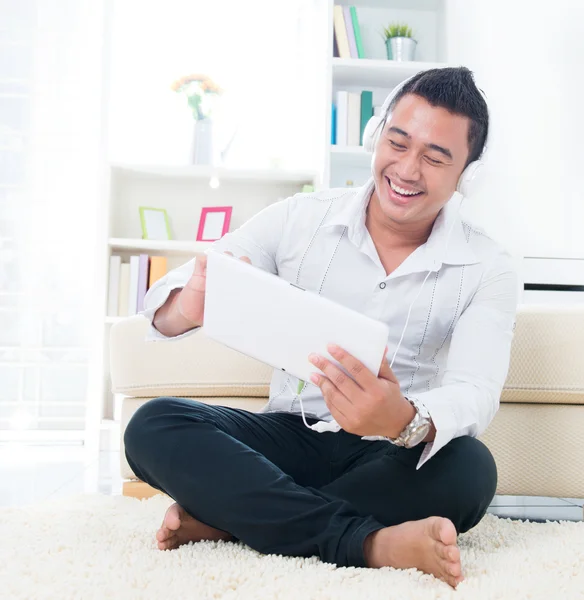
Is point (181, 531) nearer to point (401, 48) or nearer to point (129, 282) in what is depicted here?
point (129, 282)

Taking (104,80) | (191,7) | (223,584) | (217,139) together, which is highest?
(191,7)

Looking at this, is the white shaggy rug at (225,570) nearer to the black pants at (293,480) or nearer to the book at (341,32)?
the black pants at (293,480)

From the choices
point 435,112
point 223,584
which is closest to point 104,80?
point 435,112

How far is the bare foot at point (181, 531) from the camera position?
3.69 feet

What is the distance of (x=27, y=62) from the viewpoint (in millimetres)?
3484

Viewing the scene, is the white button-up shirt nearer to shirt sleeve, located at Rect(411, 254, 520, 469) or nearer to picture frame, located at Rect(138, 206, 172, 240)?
shirt sleeve, located at Rect(411, 254, 520, 469)

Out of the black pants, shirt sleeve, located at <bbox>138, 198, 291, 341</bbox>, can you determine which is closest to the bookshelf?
shirt sleeve, located at <bbox>138, 198, 291, 341</bbox>

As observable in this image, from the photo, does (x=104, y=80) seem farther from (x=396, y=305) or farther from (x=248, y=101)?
(x=396, y=305)

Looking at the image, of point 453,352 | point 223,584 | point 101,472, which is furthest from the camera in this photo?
point 101,472

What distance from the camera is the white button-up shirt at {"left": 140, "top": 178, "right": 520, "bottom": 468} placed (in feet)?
4.06

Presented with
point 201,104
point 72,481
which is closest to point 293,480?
point 72,481

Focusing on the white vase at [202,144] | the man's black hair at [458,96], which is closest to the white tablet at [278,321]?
the man's black hair at [458,96]

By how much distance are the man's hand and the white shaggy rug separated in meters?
0.19

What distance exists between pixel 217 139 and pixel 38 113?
0.83 m
